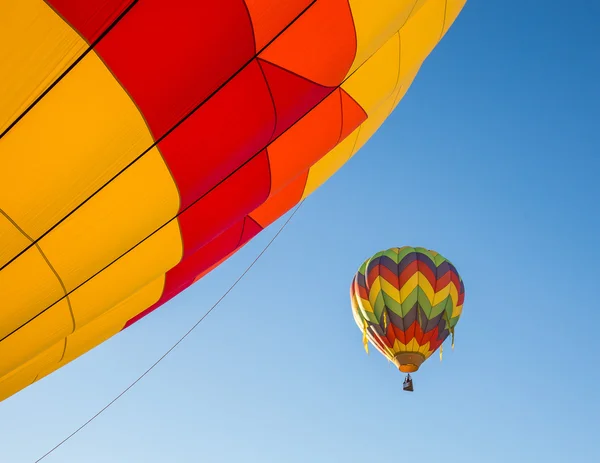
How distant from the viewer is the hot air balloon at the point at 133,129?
2.64 meters

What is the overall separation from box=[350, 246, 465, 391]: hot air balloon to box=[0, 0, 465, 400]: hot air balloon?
290 inches

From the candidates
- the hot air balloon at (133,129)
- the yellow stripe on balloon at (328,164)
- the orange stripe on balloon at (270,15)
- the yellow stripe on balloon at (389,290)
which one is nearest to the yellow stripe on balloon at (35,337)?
the hot air balloon at (133,129)

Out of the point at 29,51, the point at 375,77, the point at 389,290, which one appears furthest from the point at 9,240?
the point at 389,290

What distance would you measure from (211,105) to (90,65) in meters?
0.66

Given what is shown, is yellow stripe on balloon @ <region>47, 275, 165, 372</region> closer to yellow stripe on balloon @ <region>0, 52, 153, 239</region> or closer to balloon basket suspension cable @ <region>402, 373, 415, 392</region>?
yellow stripe on balloon @ <region>0, 52, 153, 239</region>

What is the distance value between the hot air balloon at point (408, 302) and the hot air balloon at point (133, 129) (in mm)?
7368

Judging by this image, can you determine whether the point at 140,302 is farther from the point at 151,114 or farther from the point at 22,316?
the point at 151,114

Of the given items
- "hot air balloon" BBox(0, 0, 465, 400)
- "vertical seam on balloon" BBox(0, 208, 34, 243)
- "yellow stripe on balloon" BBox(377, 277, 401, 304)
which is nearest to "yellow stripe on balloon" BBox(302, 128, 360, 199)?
"hot air balloon" BBox(0, 0, 465, 400)

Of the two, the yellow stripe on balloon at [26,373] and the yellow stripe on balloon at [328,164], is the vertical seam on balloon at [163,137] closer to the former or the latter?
the yellow stripe on balloon at [26,373]

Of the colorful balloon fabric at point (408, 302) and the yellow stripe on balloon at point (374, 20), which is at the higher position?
the colorful balloon fabric at point (408, 302)

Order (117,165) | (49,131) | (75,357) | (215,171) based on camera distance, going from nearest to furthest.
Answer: (49,131) → (117,165) → (215,171) → (75,357)

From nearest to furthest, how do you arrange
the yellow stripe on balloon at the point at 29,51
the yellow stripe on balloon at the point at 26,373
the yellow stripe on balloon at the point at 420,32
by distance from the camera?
the yellow stripe on balloon at the point at 29,51 < the yellow stripe on balloon at the point at 26,373 < the yellow stripe on balloon at the point at 420,32

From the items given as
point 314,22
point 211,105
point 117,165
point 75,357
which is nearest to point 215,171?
point 211,105

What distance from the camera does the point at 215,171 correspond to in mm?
3471
